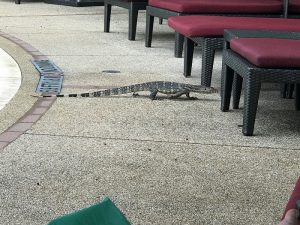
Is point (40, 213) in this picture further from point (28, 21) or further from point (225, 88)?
point (28, 21)

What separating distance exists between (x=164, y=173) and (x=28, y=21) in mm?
6646

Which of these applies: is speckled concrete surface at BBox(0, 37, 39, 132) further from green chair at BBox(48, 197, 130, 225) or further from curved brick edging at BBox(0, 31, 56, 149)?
green chair at BBox(48, 197, 130, 225)

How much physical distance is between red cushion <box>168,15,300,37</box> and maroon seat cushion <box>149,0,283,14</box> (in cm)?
64

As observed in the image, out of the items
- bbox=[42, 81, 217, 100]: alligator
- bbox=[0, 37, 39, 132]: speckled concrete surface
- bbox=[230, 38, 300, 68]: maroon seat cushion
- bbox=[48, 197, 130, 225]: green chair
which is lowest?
bbox=[0, 37, 39, 132]: speckled concrete surface

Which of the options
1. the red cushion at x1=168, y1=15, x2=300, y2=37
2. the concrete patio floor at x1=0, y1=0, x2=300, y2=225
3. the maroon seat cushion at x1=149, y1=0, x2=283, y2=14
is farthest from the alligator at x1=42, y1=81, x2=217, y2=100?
A: the maroon seat cushion at x1=149, y1=0, x2=283, y2=14

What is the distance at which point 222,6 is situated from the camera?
5785 millimetres

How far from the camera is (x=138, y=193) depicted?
262 centimetres

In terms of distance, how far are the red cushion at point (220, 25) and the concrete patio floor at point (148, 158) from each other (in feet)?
1.50

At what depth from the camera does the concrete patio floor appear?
2.48 m

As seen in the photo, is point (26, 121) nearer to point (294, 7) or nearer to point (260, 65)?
point (260, 65)

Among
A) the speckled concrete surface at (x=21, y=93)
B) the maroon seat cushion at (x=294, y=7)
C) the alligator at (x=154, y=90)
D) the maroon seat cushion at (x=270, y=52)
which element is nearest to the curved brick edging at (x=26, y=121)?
the speckled concrete surface at (x=21, y=93)

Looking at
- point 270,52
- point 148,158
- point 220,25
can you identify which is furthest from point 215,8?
point 148,158

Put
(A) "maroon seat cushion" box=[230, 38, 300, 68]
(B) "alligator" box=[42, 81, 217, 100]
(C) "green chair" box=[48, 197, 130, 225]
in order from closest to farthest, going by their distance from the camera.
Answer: (C) "green chair" box=[48, 197, 130, 225], (A) "maroon seat cushion" box=[230, 38, 300, 68], (B) "alligator" box=[42, 81, 217, 100]

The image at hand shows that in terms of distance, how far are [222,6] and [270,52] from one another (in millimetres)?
2449
